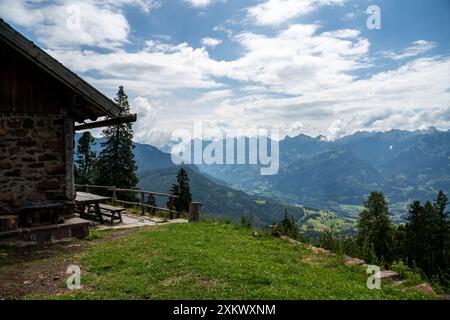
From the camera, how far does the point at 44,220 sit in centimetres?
1153

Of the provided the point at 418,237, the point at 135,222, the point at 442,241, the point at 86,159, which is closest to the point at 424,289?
the point at 135,222

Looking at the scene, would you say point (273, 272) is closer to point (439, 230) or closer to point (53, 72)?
point (53, 72)

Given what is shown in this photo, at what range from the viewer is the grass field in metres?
6.52

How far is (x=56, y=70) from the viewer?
1106 cm

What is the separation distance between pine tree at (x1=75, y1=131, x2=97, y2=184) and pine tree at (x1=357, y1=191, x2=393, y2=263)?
35.7 meters

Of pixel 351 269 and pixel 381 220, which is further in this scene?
pixel 381 220

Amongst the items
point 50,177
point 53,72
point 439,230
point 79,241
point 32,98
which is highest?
point 53,72

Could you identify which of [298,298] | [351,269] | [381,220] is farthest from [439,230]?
[298,298]

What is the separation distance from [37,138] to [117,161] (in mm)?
32448

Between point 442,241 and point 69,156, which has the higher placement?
point 69,156

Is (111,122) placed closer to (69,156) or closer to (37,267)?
(69,156)

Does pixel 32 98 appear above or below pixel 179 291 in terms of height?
above

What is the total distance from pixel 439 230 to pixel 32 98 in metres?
50.7

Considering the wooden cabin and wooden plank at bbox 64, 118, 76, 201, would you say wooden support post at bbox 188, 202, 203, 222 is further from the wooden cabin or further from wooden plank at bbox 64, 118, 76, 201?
wooden plank at bbox 64, 118, 76, 201
